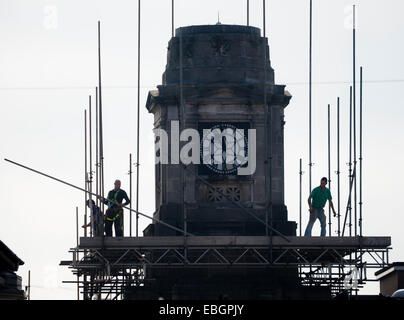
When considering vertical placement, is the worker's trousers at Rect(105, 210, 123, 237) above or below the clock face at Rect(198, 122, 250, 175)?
below

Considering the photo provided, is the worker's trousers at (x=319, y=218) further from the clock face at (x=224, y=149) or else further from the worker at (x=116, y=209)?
the worker at (x=116, y=209)

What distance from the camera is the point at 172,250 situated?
218 feet

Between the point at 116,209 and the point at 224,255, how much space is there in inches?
182

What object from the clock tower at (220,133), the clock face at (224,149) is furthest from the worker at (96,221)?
the clock face at (224,149)

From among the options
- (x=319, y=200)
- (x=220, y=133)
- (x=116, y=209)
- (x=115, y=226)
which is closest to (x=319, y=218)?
(x=319, y=200)

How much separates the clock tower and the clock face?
1.5 inches

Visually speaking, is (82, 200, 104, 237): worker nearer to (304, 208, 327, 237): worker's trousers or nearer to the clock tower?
the clock tower

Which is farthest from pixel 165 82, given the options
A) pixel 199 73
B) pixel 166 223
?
pixel 166 223

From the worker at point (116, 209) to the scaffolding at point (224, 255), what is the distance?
853mm

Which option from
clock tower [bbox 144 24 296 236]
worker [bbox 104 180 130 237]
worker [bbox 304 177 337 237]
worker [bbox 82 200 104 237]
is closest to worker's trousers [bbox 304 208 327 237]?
worker [bbox 304 177 337 237]

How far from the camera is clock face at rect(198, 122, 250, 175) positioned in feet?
230
